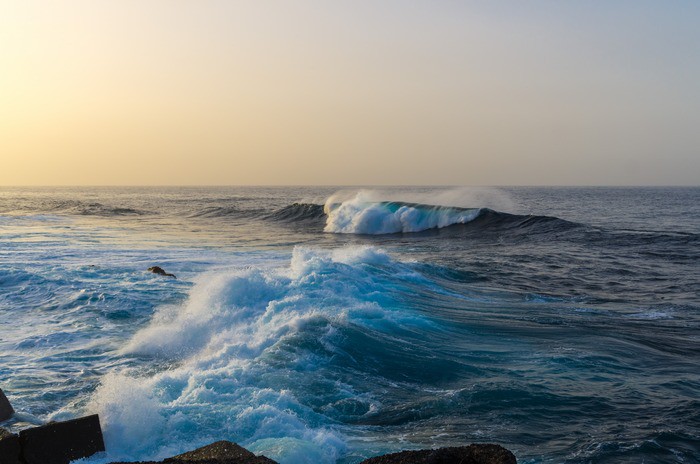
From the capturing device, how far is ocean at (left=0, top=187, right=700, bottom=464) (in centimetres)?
589

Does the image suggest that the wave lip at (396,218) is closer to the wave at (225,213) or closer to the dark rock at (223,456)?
the wave at (225,213)

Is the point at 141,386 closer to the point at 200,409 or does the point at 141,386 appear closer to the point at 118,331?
the point at 200,409

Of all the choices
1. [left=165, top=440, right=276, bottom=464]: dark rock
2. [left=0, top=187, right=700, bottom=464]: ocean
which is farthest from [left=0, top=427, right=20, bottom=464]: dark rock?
[left=165, top=440, right=276, bottom=464]: dark rock

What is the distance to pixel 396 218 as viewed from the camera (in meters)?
35.6

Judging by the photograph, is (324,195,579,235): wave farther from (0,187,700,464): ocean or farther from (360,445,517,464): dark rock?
(360,445,517,464): dark rock

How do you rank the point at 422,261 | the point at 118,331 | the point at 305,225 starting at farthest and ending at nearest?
the point at 305,225
the point at 422,261
the point at 118,331

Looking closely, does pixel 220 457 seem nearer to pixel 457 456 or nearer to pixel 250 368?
pixel 457 456

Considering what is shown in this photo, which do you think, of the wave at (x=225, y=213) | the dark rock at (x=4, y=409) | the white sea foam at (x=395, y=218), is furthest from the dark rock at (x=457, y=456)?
the wave at (x=225, y=213)

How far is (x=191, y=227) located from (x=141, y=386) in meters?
30.1

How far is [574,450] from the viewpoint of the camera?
18.5 feet

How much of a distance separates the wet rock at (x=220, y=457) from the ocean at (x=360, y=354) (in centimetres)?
55

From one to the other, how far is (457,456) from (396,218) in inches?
1240

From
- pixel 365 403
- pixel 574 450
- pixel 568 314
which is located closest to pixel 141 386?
pixel 365 403

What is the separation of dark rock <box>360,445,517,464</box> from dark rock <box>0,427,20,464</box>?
275 cm
